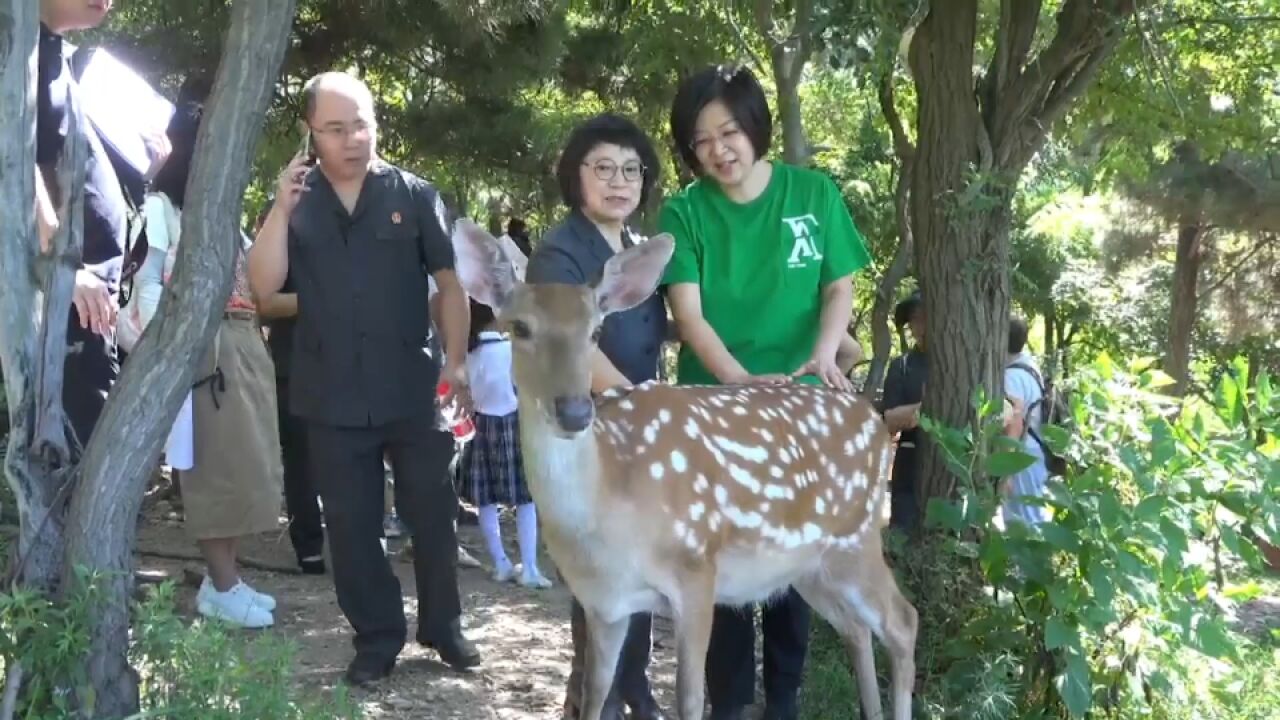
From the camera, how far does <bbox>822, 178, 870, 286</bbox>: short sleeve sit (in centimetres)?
365

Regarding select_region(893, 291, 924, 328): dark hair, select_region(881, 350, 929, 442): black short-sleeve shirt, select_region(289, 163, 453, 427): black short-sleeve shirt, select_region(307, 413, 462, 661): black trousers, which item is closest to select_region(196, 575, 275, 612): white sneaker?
select_region(307, 413, 462, 661): black trousers

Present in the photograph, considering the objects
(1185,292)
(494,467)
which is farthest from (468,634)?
(1185,292)

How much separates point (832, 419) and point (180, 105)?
8.47 ft

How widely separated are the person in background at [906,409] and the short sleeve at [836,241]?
1.18m

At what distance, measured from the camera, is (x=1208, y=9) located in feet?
18.6

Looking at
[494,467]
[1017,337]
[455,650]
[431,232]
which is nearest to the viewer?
[431,232]

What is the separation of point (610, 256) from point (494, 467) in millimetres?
2766

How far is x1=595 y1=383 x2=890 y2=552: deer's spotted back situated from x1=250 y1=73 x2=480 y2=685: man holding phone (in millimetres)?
907

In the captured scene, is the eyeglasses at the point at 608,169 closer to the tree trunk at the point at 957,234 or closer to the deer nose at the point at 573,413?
the deer nose at the point at 573,413

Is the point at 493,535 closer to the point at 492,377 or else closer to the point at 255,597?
the point at 492,377

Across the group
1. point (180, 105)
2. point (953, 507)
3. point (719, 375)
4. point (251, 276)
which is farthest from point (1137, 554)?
point (180, 105)

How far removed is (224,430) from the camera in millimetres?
4512

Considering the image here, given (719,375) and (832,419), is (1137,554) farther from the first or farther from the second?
(719,375)

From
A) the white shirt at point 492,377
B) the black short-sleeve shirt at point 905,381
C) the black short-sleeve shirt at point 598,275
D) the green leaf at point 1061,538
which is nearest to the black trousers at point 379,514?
the black short-sleeve shirt at point 598,275
